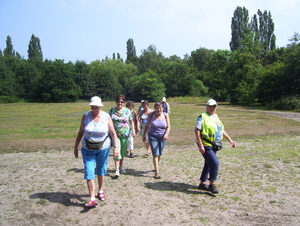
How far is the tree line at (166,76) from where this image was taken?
47.5 m

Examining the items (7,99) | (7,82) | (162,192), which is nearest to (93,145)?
(162,192)

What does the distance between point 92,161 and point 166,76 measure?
6728 centimetres

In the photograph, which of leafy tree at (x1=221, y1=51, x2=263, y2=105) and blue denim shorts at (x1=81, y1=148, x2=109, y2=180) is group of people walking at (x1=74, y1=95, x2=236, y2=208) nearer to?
blue denim shorts at (x1=81, y1=148, x2=109, y2=180)

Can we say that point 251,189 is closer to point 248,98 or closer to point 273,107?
point 273,107

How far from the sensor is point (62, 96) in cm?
6744

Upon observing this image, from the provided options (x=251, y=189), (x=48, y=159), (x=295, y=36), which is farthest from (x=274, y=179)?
(x=295, y=36)

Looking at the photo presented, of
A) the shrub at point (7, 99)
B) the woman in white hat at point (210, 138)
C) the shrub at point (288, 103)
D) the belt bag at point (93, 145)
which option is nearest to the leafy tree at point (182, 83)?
the shrub at point (288, 103)

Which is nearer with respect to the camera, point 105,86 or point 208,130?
point 208,130

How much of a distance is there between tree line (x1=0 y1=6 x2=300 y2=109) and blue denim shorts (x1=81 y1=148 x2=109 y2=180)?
38.0 m

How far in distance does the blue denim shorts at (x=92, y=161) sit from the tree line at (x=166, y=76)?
125 ft

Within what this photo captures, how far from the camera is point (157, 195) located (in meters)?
5.71

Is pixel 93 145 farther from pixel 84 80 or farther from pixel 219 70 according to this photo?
pixel 84 80

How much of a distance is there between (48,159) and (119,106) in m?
3.82

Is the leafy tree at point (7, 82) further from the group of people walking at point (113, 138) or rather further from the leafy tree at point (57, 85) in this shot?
the group of people walking at point (113, 138)
